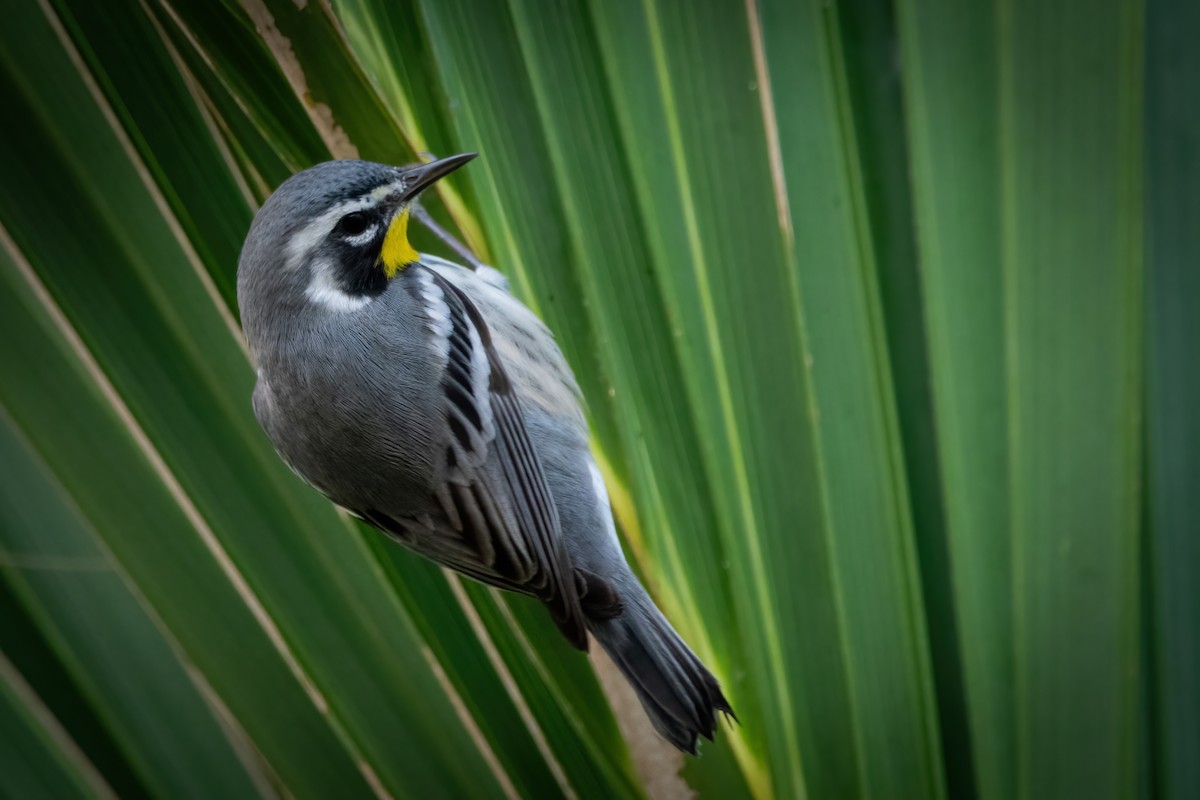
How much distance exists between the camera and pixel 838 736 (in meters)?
1.16

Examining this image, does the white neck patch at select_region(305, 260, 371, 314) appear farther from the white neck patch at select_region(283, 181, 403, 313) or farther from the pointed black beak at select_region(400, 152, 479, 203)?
the pointed black beak at select_region(400, 152, 479, 203)

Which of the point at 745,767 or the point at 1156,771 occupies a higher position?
the point at 745,767

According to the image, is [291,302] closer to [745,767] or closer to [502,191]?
[502,191]

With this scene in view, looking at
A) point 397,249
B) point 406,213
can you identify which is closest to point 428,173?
point 406,213

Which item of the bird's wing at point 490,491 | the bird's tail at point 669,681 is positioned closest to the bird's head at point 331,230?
the bird's wing at point 490,491

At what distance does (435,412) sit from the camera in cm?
133

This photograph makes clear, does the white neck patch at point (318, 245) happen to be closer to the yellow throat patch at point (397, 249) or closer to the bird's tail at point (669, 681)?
the yellow throat patch at point (397, 249)

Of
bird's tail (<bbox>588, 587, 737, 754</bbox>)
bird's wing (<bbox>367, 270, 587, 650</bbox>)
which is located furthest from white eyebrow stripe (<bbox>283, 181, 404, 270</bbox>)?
bird's tail (<bbox>588, 587, 737, 754</bbox>)

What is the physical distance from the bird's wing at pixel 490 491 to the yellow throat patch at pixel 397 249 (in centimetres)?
4

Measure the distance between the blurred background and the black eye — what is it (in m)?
0.09

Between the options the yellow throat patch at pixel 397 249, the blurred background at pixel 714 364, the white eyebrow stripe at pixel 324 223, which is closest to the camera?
the blurred background at pixel 714 364

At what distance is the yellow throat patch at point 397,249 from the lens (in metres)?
1.24

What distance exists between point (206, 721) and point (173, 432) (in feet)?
1.51

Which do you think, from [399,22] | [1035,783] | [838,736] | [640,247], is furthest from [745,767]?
[399,22]
